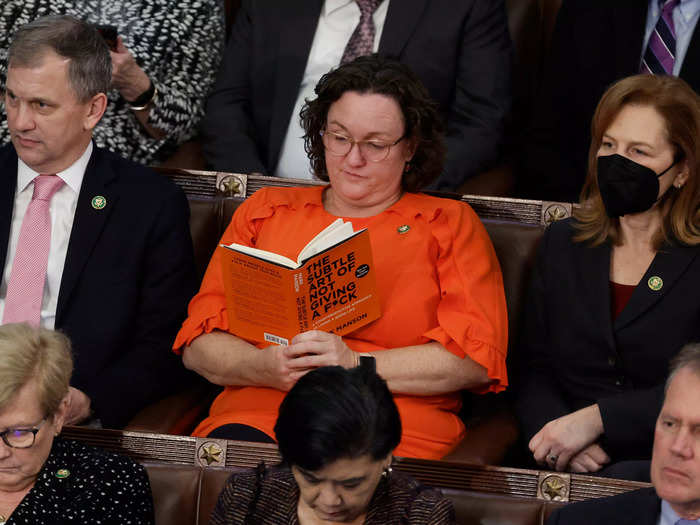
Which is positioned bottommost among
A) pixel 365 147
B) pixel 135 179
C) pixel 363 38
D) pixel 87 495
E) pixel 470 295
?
pixel 87 495

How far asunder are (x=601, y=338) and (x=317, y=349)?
65 centimetres

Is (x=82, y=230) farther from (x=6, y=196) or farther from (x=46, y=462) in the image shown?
(x=46, y=462)

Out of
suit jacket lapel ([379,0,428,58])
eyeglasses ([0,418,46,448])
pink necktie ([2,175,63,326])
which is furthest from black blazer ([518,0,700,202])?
eyeglasses ([0,418,46,448])

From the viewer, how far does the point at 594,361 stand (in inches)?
Result: 103

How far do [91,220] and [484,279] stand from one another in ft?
3.00

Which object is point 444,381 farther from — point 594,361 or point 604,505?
point 604,505

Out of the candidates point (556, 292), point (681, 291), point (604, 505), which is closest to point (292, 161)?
point (556, 292)

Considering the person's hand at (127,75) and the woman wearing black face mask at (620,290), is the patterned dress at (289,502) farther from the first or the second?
the person's hand at (127,75)

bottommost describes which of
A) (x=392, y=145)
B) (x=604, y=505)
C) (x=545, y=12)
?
(x=604, y=505)

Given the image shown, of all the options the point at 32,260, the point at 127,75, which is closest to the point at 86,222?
the point at 32,260

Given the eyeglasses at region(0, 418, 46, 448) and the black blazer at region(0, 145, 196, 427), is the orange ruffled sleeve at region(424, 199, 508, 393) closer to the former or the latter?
the black blazer at region(0, 145, 196, 427)

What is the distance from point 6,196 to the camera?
2.78 m

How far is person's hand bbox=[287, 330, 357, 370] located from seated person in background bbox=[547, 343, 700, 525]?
628 mm

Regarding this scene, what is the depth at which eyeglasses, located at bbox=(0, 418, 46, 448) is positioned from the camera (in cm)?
204
